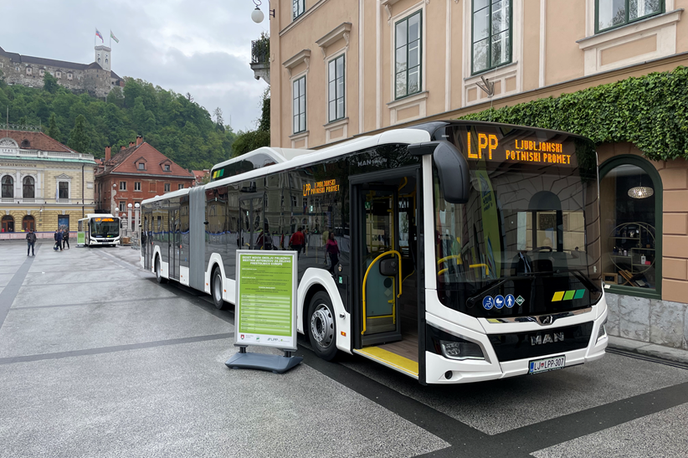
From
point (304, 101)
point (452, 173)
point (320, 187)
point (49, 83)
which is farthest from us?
point (49, 83)

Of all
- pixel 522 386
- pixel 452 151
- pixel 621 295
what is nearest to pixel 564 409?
pixel 522 386

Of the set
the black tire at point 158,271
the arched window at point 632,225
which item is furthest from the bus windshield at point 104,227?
the arched window at point 632,225

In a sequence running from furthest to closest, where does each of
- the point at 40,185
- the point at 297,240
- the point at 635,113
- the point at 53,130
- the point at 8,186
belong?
the point at 53,130, the point at 40,185, the point at 8,186, the point at 635,113, the point at 297,240

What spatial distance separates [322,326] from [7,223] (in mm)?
75808

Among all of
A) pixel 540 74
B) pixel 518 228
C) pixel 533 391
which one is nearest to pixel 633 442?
pixel 533 391

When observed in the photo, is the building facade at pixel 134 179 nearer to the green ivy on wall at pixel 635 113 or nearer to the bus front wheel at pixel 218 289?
the bus front wheel at pixel 218 289

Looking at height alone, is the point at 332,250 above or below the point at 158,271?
above

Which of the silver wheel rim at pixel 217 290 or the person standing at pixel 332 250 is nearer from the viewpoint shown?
the person standing at pixel 332 250

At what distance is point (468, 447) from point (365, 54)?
13.4 metres

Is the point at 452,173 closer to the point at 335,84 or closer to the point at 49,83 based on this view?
the point at 335,84

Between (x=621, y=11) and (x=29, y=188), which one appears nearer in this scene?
(x=621, y=11)

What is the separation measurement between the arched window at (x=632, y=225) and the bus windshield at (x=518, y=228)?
3577mm

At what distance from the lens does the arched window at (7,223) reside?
68500mm

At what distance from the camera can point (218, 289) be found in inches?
444
